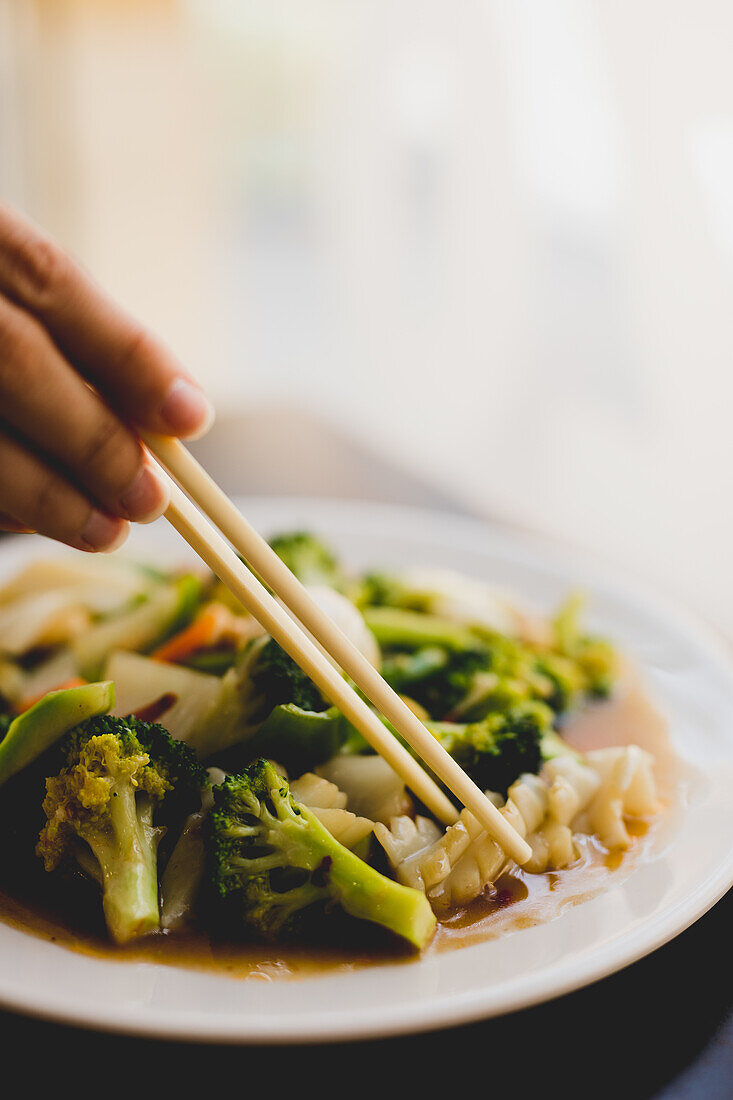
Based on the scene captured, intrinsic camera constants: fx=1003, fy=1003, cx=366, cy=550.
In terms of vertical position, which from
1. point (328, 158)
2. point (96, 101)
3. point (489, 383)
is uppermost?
point (96, 101)

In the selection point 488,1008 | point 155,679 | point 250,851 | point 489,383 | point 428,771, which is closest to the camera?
point 488,1008

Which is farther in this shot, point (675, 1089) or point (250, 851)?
point (250, 851)

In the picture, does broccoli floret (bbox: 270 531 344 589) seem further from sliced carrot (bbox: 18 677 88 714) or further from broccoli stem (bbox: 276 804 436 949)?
broccoli stem (bbox: 276 804 436 949)

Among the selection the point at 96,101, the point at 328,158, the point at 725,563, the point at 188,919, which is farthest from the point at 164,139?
the point at 188,919

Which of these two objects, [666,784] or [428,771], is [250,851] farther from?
[666,784]

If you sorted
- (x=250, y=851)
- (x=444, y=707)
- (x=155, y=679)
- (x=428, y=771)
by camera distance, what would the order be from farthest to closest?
1. (x=444, y=707)
2. (x=155, y=679)
3. (x=428, y=771)
4. (x=250, y=851)

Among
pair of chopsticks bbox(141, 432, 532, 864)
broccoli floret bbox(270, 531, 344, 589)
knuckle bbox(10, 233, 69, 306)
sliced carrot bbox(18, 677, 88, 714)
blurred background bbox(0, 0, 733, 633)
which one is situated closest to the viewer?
knuckle bbox(10, 233, 69, 306)

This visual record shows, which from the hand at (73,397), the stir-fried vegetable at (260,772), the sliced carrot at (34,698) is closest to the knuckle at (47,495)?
the hand at (73,397)

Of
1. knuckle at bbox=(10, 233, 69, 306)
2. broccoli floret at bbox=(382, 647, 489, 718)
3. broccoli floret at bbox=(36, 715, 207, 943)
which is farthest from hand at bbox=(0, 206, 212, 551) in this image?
broccoli floret at bbox=(382, 647, 489, 718)
